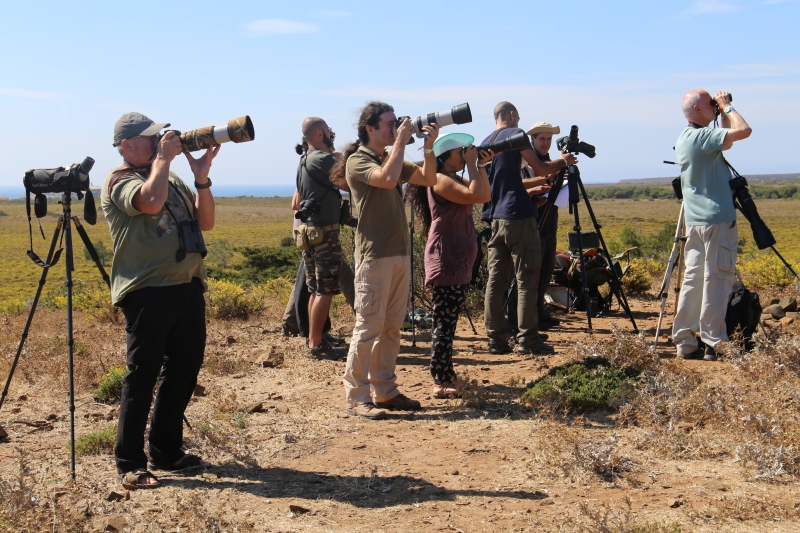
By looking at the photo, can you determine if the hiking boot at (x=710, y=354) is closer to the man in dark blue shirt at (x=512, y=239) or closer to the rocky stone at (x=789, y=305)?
the man in dark blue shirt at (x=512, y=239)

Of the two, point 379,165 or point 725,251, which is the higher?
point 379,165

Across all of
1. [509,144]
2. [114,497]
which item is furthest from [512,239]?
[114,497]

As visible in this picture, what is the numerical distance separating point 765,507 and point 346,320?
19.7ft

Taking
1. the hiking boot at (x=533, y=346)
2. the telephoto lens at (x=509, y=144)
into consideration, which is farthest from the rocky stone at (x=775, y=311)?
the telephoto lens at (x=509, y=144)

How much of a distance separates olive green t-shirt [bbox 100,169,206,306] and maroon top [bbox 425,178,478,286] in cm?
185

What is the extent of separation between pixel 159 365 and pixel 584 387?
2702mm

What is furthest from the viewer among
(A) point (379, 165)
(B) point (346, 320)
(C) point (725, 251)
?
(B) point (346, 320)

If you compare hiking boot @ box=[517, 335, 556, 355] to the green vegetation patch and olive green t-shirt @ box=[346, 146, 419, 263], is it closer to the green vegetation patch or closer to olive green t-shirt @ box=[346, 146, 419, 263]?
the green vegetation patch

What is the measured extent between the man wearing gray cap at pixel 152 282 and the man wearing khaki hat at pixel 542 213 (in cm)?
366

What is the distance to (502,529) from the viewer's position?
3346 mm

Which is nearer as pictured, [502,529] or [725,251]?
[502,529]

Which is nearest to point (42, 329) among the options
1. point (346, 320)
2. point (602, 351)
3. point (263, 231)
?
point (346, 320)

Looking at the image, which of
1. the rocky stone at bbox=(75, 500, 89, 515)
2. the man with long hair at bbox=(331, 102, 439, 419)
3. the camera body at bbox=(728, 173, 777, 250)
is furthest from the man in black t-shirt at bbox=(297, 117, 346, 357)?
the rocky stone at bbox=(75, 500, 89, 515)

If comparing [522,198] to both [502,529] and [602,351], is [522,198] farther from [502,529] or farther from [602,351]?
[502,529]
